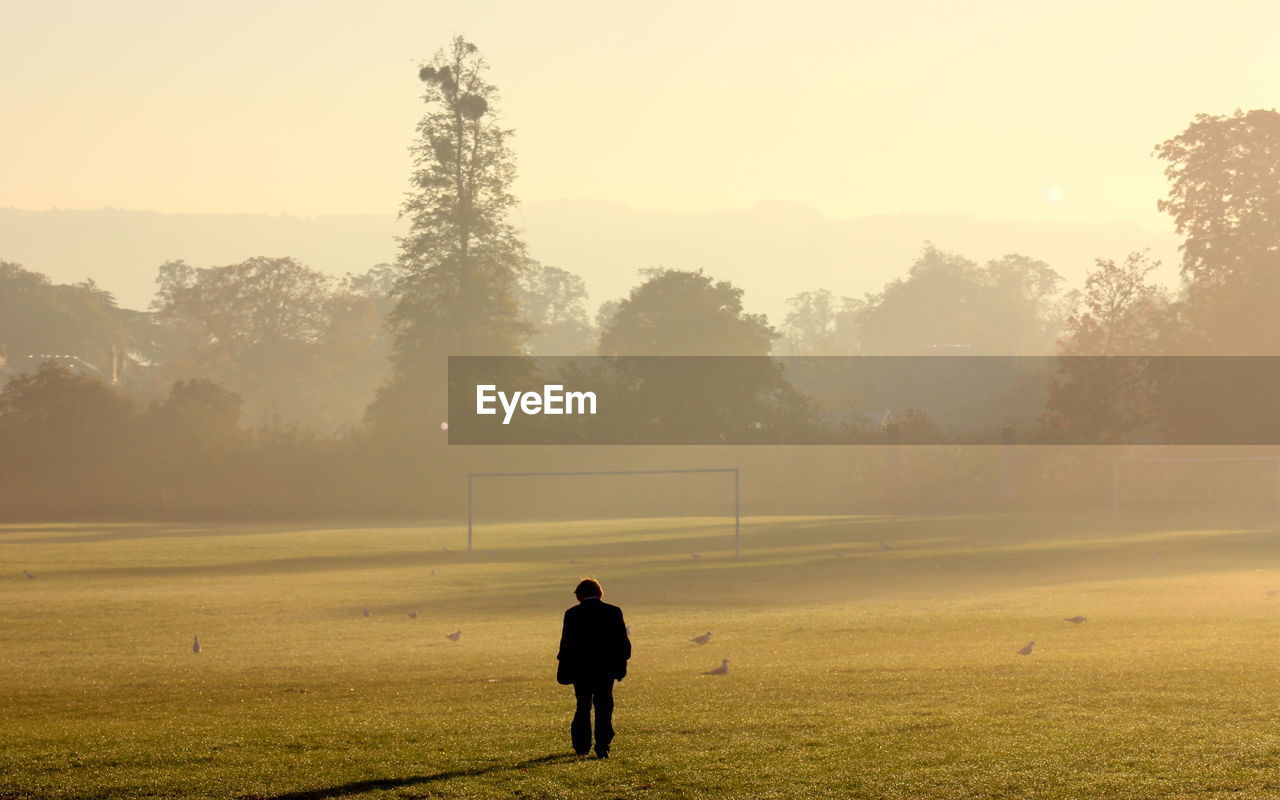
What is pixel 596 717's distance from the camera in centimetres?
1318

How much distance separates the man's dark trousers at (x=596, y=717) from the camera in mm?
13008

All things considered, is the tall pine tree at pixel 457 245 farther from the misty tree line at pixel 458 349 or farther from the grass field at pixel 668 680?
the grass field at pixel 668 680

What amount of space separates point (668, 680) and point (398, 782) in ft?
21.9

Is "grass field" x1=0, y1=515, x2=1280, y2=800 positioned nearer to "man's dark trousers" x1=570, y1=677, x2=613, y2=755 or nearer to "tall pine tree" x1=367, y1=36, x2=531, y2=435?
"man's dark trousers" x1=570, y1=677, x2=613, y2=755

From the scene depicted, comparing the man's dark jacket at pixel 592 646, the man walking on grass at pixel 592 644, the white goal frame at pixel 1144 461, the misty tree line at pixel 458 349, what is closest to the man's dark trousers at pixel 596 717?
the man walking on grass at pixel 592 644

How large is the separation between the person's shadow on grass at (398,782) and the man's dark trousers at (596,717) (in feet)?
0.70

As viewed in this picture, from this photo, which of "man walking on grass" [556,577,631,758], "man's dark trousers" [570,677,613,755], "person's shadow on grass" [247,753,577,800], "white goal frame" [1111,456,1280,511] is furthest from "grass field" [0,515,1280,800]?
"white goal frame" [1111,456,1280,511]

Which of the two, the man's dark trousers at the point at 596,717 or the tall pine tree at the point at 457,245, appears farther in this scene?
the tall pine tree at the point at 457,245

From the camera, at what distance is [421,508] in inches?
3145

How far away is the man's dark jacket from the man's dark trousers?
0.49 ft

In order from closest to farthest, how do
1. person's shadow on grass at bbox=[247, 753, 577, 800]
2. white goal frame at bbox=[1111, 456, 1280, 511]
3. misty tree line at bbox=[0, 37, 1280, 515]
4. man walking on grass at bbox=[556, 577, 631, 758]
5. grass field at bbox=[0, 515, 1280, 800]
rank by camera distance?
person's shadow on grass at bbox=[247, 753, 577, 800]
man walking on grass at bbox=[556, 577, 631, 758]
grass field at bbox=[0, 515, 1280, 800]
white goal frame at bbox=[1111, 456, 1280, 511]
misty tree line at bbox=[0, 37, 1280, 515]

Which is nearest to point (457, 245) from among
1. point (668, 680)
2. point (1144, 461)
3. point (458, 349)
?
point (458, 349)

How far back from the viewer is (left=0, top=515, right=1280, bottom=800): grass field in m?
13.0

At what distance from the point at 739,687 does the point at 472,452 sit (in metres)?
65.9
